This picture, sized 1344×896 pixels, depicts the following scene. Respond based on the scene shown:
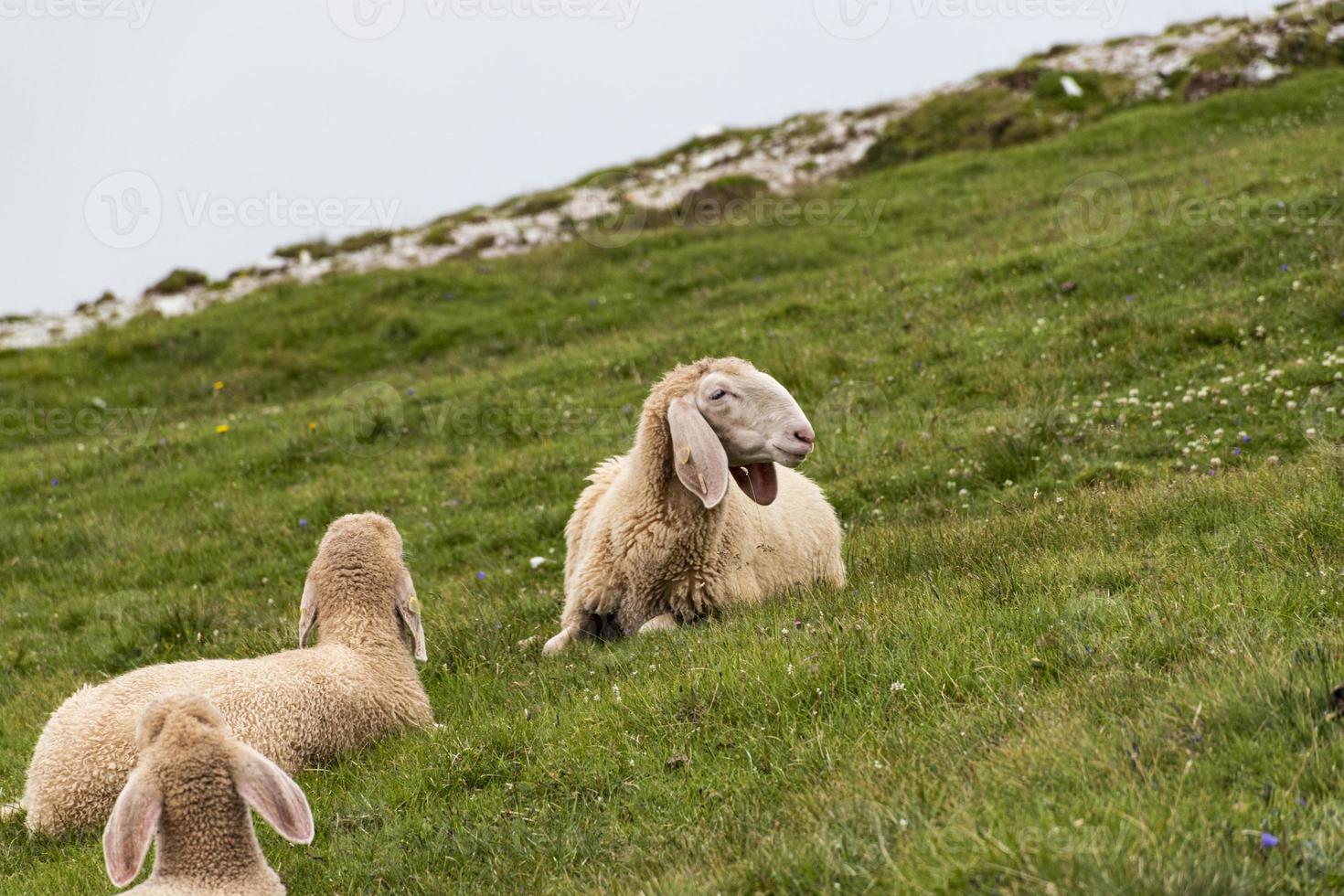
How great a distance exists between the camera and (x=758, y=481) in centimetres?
813

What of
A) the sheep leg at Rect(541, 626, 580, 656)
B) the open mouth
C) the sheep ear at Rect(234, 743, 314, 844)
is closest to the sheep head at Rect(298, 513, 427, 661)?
the sheep leg at Rect(541, 626, 580, 656)

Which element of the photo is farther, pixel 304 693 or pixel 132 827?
pixel 304 693

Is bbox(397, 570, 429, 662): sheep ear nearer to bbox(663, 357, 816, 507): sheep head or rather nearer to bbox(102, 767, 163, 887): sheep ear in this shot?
bbox(663, 357, 816, 507): sheep head

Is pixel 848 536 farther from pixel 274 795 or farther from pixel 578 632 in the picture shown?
pixel 274 795

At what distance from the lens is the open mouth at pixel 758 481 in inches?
318

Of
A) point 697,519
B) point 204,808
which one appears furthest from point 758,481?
point 204,808

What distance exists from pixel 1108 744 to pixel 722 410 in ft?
13.8

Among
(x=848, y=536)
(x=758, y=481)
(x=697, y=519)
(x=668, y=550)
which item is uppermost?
(x=758, y=481)

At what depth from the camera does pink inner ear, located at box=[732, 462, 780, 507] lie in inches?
318

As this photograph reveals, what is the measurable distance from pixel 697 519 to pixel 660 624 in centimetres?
82

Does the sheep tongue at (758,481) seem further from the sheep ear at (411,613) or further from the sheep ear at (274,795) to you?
the sheep ear at (274,795)

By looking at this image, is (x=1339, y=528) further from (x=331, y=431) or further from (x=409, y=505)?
(x=331, y=431)

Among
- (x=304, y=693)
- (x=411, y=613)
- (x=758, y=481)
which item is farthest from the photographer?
(x=758, y=481)

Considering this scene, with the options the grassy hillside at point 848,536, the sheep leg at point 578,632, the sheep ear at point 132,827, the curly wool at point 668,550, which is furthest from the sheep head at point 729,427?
the sheep ear at point 132,827
